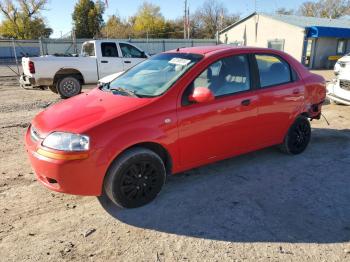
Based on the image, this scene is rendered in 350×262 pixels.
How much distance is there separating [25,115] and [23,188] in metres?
4.56

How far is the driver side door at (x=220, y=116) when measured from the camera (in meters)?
3.95

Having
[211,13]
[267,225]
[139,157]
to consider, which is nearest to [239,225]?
[267,225]

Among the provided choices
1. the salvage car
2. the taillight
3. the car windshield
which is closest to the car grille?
the salvage car

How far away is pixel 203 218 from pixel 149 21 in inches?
2697

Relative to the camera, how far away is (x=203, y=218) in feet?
11.8

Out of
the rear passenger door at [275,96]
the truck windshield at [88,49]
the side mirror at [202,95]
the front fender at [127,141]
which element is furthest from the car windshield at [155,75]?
the truck windshield at [88,49]

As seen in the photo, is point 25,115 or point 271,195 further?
point 25,115

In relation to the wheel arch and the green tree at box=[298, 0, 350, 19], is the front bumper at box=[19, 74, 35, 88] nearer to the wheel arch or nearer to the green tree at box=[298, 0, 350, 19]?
the wheel arch

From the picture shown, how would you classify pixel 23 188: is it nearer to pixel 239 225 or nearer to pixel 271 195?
pixel 239 225

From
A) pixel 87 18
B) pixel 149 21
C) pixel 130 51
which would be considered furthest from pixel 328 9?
pixel 130 51

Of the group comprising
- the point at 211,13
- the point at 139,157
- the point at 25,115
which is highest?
the point at 211,13

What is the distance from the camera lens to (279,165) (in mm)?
4996

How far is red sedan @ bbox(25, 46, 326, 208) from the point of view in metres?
3.37

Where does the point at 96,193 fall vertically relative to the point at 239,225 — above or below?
above
